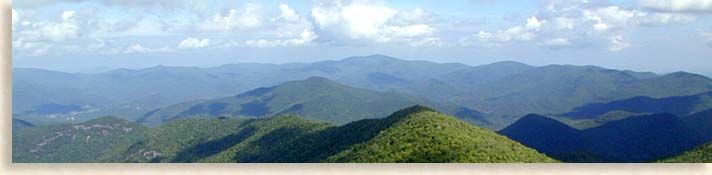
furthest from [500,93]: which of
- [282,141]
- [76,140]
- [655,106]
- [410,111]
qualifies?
[410,111]

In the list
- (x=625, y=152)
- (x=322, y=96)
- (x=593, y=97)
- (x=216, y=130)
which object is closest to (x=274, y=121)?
(x=216, y=130)

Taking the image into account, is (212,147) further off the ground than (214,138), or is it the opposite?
(214,138)

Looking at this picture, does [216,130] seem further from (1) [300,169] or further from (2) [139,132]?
(1) [300,169]

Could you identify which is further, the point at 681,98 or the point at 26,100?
the point at 26,100

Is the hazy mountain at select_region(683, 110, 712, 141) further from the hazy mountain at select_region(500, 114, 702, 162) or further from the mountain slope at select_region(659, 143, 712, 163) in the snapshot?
the mountain slope at select_region(659, 143, 712, 163)

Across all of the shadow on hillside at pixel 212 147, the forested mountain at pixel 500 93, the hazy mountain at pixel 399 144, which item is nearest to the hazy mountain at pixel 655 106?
the forested mountain at pixel 500 93

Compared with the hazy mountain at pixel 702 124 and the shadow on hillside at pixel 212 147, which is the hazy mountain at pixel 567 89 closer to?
the hazy mountain at pixel 702 124

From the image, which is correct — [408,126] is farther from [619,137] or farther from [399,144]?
[619,137]
